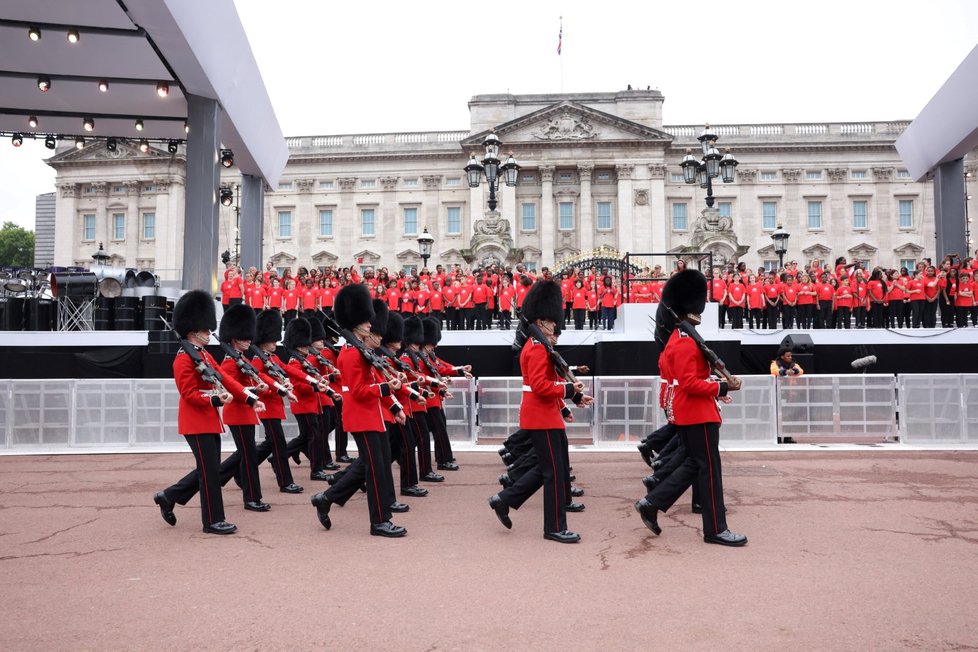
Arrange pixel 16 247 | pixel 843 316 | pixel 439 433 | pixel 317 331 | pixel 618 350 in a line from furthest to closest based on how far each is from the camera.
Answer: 1. pixel 16 247
2. pixel 843 316
3. pixel 618 350
4. pixel 317 331
5. pixel 439 433

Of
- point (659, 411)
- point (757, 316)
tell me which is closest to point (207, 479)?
point (659, 411)

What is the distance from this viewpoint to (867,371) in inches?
626

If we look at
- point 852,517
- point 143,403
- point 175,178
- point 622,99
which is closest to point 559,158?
point 622,99

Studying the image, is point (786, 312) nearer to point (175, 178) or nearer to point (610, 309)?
point (610, 309)

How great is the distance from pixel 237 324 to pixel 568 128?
42.5 metres

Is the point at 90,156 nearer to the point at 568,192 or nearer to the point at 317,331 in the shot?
the point at 568,192

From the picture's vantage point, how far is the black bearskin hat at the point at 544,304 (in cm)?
619

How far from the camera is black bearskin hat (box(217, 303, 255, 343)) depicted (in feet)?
24.1

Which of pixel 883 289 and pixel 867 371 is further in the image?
pixel 883 289

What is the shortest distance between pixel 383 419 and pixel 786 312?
14.1m

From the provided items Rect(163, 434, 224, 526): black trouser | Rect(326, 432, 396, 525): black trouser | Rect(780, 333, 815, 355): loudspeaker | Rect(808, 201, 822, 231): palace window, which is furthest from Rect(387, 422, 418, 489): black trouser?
Rect(808, 201, 822, 231): palace window

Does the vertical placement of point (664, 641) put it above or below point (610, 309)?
below

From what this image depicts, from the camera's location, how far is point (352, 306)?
6457 millimetres

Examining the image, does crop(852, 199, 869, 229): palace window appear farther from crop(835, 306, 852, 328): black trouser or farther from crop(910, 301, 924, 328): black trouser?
crop(910, 301, 924, 328): black trouser
